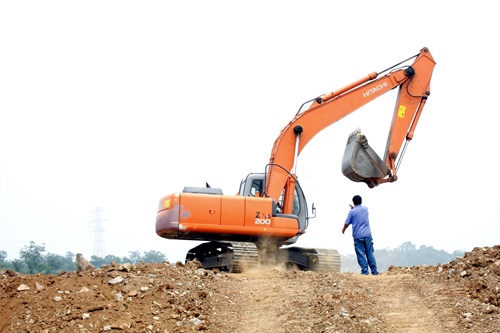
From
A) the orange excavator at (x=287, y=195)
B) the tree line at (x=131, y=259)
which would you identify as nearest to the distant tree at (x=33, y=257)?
the tree line at (x=131, y=259)

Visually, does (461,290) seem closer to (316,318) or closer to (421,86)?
(316,318)

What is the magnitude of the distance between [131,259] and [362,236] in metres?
63.3

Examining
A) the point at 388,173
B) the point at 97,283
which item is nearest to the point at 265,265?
the point at 388,173

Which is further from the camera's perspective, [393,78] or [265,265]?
[393,78]

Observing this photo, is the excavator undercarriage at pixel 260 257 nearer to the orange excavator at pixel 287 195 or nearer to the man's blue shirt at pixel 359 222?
the orange excavator at pixel 287 195

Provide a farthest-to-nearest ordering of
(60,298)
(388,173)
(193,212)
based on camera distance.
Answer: (388,173)
(193,212)
(60,298)

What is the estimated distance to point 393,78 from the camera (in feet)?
58.4

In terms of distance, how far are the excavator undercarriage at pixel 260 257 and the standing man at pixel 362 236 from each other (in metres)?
1.41

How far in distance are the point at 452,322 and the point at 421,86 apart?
29.4 ft

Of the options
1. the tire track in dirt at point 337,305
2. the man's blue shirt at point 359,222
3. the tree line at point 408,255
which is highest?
the man's blue shirt at point 359,222

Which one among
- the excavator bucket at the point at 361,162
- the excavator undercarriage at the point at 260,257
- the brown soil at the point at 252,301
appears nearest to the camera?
the brown soil at the point at 252,301

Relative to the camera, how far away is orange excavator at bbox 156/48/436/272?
15617mm

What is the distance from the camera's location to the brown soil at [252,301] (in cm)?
1012

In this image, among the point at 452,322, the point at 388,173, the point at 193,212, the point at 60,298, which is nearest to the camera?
the point at 452,322
